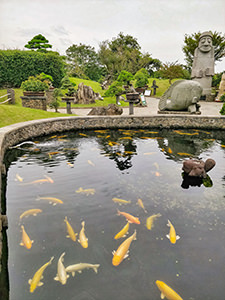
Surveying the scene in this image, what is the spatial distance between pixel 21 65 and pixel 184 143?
20402mm

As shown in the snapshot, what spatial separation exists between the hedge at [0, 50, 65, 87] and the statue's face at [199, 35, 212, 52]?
15.9 m

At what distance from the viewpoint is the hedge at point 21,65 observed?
831 inches

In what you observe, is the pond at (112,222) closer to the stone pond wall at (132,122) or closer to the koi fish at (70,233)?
the koi fish at (70,233)

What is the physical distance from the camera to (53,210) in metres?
3.46

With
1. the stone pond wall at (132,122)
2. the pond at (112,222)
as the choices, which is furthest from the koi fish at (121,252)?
the stone pond wall at (132,122)

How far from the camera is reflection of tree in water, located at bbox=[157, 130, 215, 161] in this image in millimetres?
6625

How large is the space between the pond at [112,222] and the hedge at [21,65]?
1842 cm

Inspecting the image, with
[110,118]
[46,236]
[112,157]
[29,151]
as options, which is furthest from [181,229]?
[110,118]

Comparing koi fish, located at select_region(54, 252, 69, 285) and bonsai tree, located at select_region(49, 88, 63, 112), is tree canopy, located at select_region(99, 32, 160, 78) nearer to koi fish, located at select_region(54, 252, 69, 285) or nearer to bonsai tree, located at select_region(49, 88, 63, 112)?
bonsai tree, located at select_region(49, 88, 63, 112)

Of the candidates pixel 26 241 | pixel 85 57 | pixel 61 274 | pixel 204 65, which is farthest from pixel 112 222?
pixel 85 57


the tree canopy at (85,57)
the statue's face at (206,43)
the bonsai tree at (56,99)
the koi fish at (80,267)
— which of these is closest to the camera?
the koi fish at (80,267)

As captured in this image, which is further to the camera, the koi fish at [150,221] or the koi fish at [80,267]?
the koi fish at [150,221]

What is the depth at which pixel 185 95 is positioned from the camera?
11398mm

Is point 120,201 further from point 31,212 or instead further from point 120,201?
point 31,212
